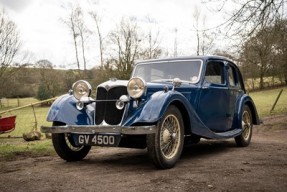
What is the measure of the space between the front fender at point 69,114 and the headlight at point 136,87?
3.01ft

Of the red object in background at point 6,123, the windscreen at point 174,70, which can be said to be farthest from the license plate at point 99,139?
the red object in background at point 6,123

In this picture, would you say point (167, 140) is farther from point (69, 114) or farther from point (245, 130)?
point (245, 130)

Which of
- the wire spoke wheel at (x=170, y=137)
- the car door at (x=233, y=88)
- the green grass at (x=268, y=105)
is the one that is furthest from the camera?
the green grass at (x=268, y=105)

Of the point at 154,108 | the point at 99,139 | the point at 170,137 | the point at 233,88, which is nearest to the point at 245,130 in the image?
the point at 233,88

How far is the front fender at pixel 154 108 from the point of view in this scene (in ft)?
16.4

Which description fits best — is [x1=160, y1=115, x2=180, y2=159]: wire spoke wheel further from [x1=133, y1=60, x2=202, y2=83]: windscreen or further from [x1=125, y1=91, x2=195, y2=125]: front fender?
[x1=133, y1=60, x2=202, y2=83]: windscreen

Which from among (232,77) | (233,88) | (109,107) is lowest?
(109,107)

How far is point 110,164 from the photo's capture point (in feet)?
18.8

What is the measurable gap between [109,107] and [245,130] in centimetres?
396

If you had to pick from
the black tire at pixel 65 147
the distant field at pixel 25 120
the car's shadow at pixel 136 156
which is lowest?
the distant field at pixel 25 120

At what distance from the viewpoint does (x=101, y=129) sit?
520 centimetres

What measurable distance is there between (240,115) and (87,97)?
3.47 meters

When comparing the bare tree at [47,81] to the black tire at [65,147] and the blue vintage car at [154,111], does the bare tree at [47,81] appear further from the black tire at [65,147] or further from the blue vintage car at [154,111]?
the black tire at [65,147]

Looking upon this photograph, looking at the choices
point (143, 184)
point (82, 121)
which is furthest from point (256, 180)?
point (82, 121)
